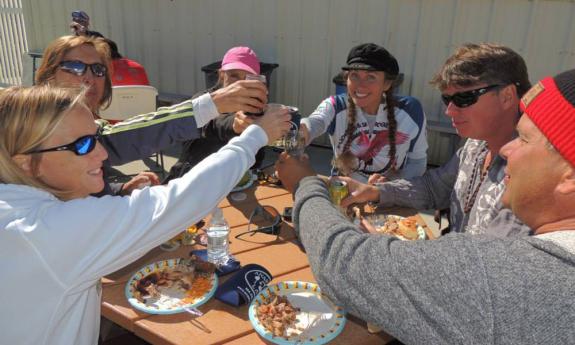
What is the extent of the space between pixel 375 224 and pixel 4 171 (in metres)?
1.79

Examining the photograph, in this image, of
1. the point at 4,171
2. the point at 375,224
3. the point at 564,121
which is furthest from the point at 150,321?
the point at 564,121

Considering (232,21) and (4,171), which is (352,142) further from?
(232,21)

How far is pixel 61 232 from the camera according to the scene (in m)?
Answer: 1.25

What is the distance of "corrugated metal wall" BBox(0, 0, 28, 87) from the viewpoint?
29.9ft

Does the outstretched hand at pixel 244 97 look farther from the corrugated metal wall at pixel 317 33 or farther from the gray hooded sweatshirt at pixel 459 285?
the corrugated metal wall at pixel 317 33

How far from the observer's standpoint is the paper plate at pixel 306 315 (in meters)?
1.56

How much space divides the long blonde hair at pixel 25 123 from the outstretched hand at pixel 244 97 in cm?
81

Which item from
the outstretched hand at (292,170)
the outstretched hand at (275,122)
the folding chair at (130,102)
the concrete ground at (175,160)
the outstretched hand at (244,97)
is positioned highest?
the outstretched hand at (244,97)

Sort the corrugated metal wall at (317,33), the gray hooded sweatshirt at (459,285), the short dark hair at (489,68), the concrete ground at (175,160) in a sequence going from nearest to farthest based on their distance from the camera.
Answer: the gray hooded sweatshirt at (459,285) → the short dark hair at (489,68) → the corrugated metal wall at (317,33) → the concrete ground at (175,160)

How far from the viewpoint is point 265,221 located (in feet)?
8.00

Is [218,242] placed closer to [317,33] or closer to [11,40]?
[317,33]

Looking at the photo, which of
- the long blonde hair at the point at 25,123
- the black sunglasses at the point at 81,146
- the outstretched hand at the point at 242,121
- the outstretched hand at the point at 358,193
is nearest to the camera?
the long blonde hair at the point at 25,123

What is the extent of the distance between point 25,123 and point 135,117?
1065mm

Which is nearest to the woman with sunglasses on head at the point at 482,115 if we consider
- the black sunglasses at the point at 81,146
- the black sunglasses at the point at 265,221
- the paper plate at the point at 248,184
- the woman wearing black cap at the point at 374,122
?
the black sunglasses at the point at 265,221
